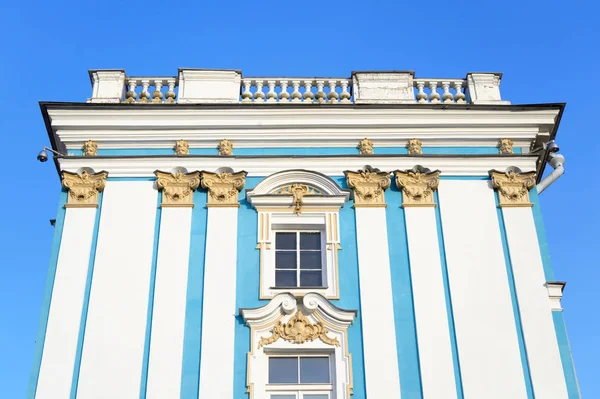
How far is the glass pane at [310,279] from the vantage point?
15656 mm

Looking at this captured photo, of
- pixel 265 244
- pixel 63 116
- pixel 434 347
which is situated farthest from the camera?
pixel 63 116

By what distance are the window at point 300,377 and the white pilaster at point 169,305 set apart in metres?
1.55

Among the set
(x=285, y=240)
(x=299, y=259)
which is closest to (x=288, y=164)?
(x=285, y=240)

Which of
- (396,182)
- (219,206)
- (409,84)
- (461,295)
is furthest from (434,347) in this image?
(409,84)

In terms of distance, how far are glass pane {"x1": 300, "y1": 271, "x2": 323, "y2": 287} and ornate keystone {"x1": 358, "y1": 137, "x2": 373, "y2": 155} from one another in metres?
2.68

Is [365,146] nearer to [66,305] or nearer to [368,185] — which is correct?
[368,185]

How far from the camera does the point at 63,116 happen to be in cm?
1711

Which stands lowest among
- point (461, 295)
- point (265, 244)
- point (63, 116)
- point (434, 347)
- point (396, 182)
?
point (434, 347)

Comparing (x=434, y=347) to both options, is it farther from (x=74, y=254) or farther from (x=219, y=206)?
(x=74, y=254)

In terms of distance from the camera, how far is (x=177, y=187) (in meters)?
16.5

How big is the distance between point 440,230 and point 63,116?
743 cm

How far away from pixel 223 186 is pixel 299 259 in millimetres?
1986

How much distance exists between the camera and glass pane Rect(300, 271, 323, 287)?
15.7 m

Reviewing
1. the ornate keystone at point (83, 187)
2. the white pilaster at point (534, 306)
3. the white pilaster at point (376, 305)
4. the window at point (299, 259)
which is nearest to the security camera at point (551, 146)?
the white pilaster at point (534, 306)
